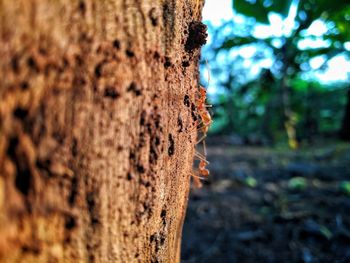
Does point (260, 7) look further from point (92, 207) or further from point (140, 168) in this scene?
point (92, 207)

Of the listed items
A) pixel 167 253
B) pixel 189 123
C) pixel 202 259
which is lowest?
pixel 202 259

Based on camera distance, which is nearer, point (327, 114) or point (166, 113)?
point (166, 113)

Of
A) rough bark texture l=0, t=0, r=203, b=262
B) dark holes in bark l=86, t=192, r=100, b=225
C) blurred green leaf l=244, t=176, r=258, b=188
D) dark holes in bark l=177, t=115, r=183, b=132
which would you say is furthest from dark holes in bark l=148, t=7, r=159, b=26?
blurred green leaf l=244, t=176, r=258, b=188

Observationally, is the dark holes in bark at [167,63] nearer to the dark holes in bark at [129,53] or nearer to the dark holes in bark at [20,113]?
the dark holes in bark at [129,53]

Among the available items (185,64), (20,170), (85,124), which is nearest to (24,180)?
(20,170)

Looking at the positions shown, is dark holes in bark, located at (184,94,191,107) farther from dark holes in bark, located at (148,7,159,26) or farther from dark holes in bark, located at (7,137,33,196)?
dark holes in bark, located at (7,137,33,196)

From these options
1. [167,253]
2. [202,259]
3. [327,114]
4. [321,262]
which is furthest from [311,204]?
[327,114]

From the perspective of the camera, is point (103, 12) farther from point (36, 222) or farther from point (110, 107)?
point (36, 222)
